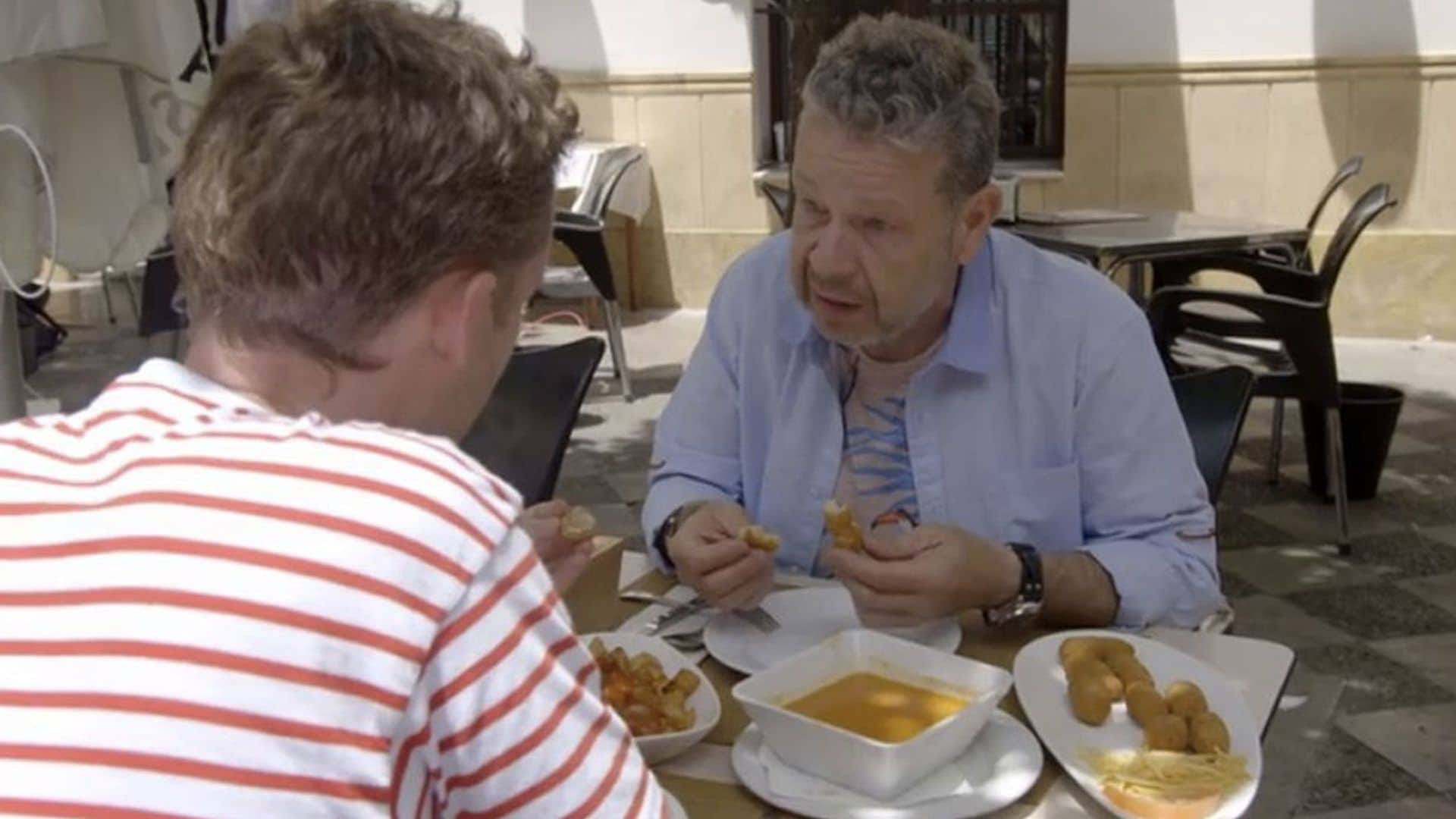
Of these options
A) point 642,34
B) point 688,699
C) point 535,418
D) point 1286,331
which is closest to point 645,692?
point 688,699

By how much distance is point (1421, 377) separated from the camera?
7312 mm

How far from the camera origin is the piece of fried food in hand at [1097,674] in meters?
1.57

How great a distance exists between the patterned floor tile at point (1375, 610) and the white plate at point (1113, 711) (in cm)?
291

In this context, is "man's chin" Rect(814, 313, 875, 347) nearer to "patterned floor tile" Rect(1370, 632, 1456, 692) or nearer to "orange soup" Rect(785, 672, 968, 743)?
"orange soup" Rect(785, 672, 968, 743)

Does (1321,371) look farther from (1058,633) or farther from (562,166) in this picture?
(562,166)

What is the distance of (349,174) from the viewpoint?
0.96 m

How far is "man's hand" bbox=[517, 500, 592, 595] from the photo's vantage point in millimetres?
1565

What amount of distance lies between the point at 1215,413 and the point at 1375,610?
2.44 metres

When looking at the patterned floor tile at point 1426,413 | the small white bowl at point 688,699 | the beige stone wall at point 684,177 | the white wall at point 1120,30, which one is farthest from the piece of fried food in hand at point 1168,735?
the beige stone wall at point 684,177

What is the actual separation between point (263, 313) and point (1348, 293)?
8.01 metres

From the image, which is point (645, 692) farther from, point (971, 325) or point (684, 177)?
point (684, 177)

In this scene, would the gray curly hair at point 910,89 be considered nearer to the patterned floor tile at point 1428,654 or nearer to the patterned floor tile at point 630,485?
the patterned floor tile at point 1428,654

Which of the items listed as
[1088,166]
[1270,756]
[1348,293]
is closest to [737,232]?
[1088,166]

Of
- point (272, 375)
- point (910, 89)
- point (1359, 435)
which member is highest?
point (910, 89)
